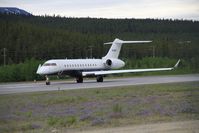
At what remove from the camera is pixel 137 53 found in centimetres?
13575

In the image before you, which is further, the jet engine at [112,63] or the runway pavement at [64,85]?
the jet engine at [112,63]

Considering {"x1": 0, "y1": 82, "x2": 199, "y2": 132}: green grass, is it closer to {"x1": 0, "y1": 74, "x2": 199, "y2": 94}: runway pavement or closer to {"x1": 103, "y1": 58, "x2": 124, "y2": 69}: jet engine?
{"x1": 0, "y1": 74, "x2": 199, "y2": 94}: runway pavement

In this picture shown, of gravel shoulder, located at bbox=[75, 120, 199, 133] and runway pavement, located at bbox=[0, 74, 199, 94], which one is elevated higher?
gravel shoulder, located at bbox=[75, 120, 199, 133]

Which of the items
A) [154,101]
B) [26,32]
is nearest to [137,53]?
[26,32]

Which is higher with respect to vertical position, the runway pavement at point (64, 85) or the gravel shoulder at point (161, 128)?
the gravel shoulder at point (161, 128)

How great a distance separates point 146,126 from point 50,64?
34.3 meters

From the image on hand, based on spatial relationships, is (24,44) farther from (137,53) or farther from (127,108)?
(127,108)

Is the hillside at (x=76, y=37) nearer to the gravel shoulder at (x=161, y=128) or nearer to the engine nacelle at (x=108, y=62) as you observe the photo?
the engine nacelle at (x=108, y=62)

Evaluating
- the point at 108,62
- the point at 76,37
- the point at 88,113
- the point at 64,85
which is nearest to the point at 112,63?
the point at 108,62

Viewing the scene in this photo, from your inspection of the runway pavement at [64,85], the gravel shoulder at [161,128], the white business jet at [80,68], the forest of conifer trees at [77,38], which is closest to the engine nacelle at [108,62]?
the white business jet at [80,68]

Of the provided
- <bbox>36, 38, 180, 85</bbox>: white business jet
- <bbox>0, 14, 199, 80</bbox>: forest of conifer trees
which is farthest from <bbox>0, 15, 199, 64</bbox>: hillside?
<bbox>36, 38, 180, 85</bbox>: white business jet

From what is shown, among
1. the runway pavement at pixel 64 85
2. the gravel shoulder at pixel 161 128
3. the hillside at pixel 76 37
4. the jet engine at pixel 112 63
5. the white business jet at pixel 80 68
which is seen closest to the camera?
the gravel shoulder at pixel 161 128

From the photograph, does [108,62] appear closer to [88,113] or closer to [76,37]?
[88,113]

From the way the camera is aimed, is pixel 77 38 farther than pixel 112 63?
Yes
